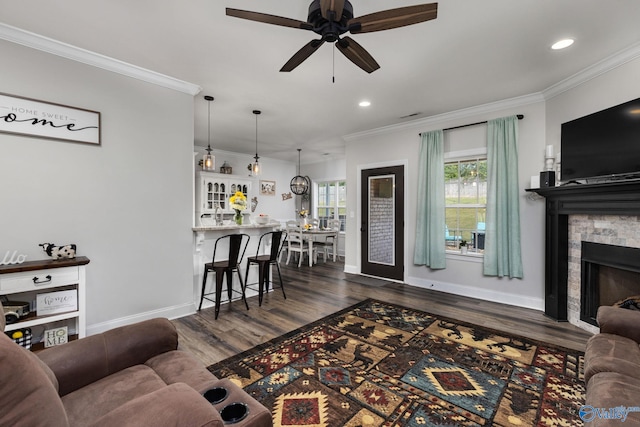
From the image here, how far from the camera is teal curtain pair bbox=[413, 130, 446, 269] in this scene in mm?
4477

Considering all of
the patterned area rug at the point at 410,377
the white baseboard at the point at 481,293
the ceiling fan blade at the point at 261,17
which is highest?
the ceiling fan blade at the point at 261,17

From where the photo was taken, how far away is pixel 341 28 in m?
1.80

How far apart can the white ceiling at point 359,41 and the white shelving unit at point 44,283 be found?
1.93m

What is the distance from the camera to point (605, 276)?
3059 millimetres

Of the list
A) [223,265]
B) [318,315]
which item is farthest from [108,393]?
[318,315]

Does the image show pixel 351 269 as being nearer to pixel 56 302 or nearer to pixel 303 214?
pixel 303 214

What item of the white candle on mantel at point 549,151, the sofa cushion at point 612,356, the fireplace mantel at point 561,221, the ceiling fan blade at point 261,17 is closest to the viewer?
the sofa cushion at point 612,356

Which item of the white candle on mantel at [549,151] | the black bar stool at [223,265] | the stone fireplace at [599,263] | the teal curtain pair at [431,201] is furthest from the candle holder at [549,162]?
the black bar stool at [223,265]

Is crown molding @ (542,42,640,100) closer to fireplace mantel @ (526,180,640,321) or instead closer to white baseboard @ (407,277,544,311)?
fireplace mantel @ (526,180,640,321)

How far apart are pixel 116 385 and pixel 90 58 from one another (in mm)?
2948

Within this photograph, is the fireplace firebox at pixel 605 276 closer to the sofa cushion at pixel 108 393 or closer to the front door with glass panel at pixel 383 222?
the front door with glass panel at pixel 383 222

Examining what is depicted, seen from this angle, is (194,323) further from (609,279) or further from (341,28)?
(609,279)

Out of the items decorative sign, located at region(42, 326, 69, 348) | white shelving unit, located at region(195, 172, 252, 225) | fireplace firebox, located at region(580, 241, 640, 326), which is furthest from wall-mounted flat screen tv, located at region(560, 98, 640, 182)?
white shelving unit, located at region(195, 172, 252, 225)

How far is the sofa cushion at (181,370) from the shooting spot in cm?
137
